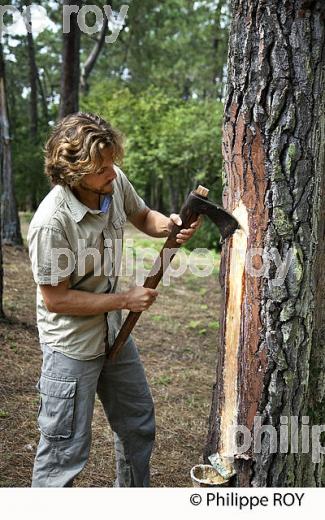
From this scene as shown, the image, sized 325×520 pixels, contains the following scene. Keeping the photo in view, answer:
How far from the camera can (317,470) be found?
267 cm

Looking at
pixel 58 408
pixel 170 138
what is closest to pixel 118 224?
pixel 58 408

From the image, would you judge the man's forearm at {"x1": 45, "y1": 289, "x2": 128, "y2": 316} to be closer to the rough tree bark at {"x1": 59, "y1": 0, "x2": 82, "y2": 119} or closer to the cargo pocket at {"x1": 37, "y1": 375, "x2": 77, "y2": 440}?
the cargo pocket at {"x1": 37, "y1": 375, "x2": 77, "y2": 440}

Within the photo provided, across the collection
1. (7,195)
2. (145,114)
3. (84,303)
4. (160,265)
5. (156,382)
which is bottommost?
(156,382)

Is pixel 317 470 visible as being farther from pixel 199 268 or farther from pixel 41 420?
pixel 199 268

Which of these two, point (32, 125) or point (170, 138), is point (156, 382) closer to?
point (170, 138)

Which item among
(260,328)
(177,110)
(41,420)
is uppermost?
(177,110)

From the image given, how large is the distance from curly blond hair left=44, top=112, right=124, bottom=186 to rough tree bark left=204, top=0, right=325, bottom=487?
1.94 ft

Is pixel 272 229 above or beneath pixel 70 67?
beneath

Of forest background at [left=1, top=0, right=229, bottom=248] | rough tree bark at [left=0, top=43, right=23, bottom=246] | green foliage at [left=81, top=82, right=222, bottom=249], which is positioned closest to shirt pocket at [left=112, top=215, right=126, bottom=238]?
rough tree bark at [left=0, top=43, right=23, bottom=246]

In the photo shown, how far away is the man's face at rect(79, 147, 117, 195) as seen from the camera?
8.15ft

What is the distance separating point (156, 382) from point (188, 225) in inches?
106

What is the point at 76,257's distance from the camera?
248cm

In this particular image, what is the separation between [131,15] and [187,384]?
8.78 meters
